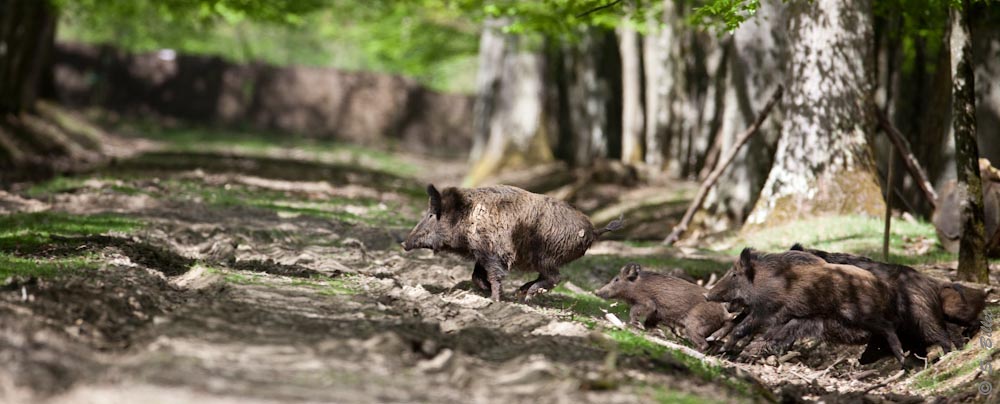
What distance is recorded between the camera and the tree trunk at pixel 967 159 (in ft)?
42.4

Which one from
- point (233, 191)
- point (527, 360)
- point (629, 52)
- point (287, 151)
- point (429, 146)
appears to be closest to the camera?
point (527, 360)

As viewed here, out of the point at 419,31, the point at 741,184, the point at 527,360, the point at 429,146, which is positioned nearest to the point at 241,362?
the point at 527,360

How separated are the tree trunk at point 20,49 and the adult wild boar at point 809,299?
85.3 ft

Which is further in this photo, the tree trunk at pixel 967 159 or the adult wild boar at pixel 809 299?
the tree trunk at pixel 967 159

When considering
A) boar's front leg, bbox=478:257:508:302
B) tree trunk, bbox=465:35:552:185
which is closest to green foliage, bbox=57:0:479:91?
tree trunk, bbox=465:35:552:185

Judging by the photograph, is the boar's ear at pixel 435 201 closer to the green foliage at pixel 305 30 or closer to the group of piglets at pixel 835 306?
the group of piglets at pixel 835 306

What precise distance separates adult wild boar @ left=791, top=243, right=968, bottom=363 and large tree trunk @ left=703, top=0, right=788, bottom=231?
8.69 metres

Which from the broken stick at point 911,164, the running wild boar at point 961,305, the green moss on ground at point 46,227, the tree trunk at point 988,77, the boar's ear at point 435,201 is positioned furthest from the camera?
the tree trunk at point 988,77

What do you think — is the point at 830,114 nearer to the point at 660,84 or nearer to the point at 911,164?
the point at 911,164

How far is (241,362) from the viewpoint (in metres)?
7.45

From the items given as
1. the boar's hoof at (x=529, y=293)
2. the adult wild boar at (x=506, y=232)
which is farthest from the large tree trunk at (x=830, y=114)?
the boar's hoof at (x=529, y=293)

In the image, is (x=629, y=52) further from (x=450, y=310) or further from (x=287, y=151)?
(x=450, y=310)

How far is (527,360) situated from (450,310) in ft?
8.13

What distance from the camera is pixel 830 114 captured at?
17.9 meters
